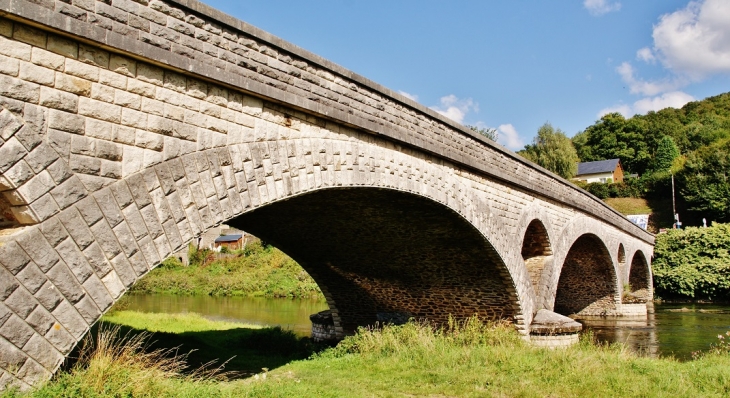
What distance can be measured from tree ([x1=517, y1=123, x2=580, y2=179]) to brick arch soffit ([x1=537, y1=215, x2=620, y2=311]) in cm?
3259

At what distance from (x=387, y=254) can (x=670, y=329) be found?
11.9m

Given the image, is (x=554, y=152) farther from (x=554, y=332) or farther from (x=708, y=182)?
(x=554, y=332)

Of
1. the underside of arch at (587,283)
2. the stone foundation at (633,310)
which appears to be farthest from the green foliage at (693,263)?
the underside of arch at (587,283)

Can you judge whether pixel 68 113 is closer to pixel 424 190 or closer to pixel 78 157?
pixel 78 157

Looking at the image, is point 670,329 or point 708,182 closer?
point 670,329

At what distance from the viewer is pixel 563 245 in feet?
52.0

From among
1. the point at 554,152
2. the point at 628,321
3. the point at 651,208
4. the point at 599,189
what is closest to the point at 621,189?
the point at 599,189

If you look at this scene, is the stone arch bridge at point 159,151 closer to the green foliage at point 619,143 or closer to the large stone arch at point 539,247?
the large stone arch at point 539,247

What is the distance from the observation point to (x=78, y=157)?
4.38 metres

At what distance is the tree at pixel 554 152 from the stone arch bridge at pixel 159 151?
4443 centimetres

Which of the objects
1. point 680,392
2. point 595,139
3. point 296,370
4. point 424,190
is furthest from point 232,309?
point 595,139

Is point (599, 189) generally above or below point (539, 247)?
above

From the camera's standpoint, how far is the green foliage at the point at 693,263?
97.0ft

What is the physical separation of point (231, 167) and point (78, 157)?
1541mm
